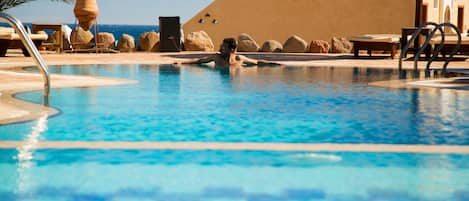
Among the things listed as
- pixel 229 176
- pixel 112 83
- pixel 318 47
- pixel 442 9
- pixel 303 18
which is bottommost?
pixel 229 176

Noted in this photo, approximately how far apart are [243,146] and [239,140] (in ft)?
1.27

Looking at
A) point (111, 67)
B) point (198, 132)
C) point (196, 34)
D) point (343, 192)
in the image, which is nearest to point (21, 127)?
point (198, 132)

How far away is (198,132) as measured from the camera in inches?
244

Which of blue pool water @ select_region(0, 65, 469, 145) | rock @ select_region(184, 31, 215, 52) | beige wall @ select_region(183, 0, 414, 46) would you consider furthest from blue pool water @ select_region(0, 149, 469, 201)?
beige wall @ select_region(183, 0, 414, 46)

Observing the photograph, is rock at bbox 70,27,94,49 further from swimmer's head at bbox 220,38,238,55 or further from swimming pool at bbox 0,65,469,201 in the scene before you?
swimming pool at bbox 0,65,469,201

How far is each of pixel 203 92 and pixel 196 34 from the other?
1332 cm

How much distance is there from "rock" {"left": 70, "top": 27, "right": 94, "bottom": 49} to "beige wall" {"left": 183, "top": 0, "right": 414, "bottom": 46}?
7808 millimetres

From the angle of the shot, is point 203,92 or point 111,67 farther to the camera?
point 111,67

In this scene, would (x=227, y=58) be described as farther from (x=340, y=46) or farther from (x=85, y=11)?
(x=85, y=11)

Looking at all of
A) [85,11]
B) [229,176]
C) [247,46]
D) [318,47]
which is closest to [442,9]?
[318,47]

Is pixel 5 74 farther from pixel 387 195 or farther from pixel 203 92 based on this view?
pixel 387 195

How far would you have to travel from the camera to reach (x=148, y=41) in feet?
74.5

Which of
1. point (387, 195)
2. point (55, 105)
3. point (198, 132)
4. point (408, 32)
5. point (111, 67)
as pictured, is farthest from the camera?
point (408, 32)

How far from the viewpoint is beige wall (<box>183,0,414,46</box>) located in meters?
28.5
